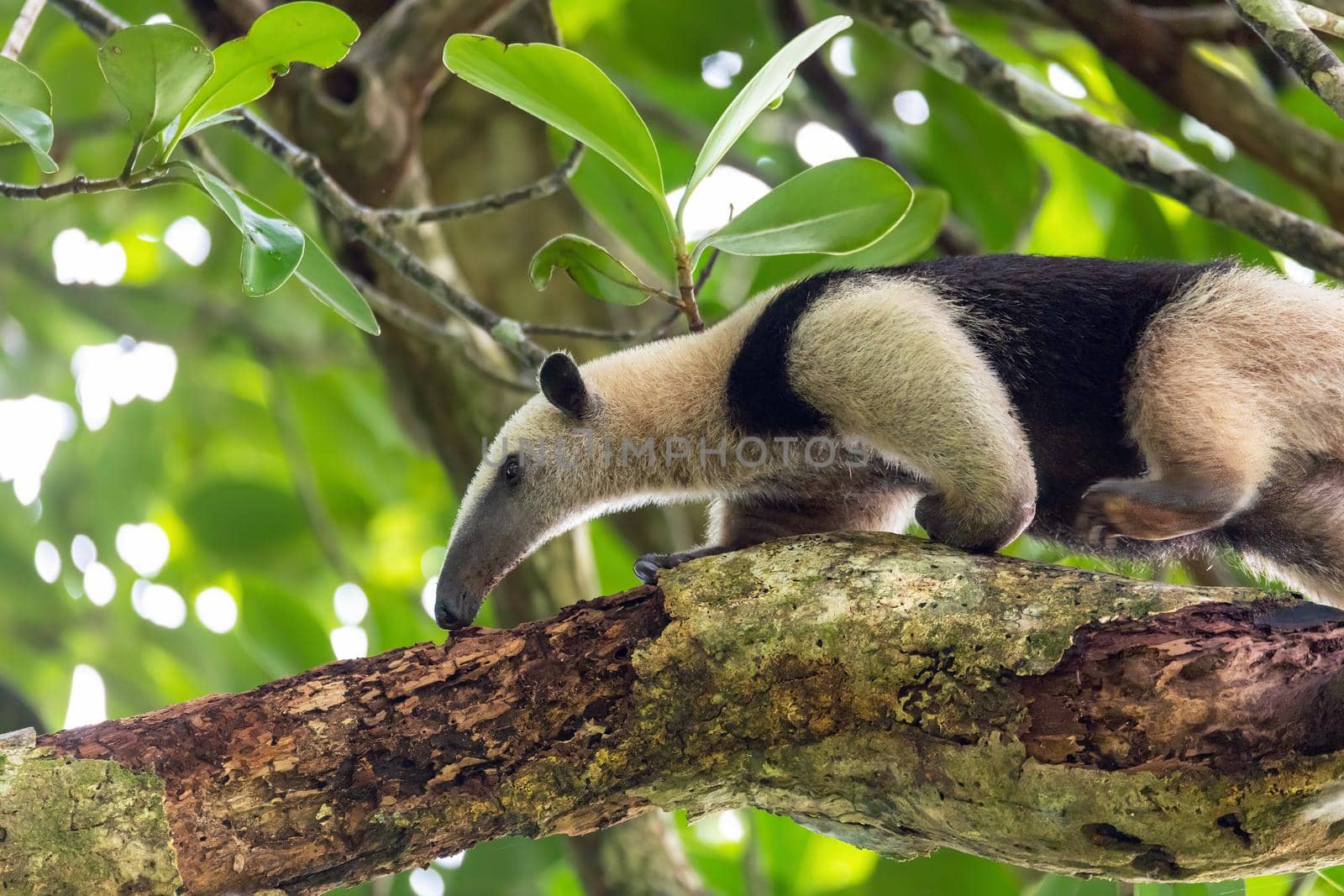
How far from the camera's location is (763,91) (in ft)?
9.96

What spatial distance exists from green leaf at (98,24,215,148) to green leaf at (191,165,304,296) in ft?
0.54

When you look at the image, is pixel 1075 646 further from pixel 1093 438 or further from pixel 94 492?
pixel 94 492

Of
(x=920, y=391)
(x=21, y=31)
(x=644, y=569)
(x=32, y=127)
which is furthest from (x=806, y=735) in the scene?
(x=21, y=31)

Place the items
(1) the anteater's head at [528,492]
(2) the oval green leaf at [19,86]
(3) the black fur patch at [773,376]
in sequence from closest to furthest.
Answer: (2) the oval green leaf at [19,86] < (3) the black fur patch at [773,376] < (1) the anteater's head at [528,492]

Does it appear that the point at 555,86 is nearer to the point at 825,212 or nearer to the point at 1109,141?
the point at 825,212

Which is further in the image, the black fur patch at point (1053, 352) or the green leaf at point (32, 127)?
the black fur patch at point (1053, 352)

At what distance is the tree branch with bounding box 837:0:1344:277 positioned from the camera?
3752mm

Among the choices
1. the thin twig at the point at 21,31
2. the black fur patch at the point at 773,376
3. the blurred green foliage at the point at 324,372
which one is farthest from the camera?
the blurred green foliage at the point at 324,372

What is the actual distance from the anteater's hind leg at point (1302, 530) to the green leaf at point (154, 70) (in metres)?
3.02

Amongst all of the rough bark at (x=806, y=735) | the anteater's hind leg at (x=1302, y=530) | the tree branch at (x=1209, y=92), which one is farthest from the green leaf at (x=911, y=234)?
the rough bark at (x=806, y=735)

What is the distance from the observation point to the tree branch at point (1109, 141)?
3752mm

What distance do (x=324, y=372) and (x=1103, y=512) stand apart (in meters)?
4.56

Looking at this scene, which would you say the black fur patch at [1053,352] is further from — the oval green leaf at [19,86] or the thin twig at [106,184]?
the oval green leaf at [19,86]

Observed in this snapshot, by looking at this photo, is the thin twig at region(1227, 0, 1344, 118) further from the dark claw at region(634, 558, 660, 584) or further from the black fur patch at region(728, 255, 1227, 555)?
the dark claw at region(634, 558, 660, 584)
